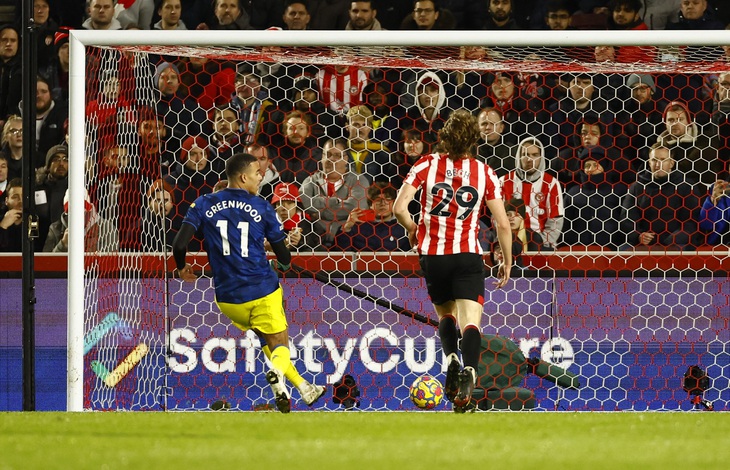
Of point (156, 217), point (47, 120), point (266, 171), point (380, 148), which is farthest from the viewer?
point (47, 120)

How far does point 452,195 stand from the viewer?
602cm

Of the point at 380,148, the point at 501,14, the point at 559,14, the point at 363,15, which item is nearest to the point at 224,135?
the point at 380,148

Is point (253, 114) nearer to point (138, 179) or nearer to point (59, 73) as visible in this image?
point (138, 179)

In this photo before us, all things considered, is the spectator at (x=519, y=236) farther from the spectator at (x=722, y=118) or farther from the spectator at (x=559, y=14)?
the spectator at (x=559, y=14)

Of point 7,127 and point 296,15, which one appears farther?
point 296,15

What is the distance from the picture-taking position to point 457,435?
4996 millimetres

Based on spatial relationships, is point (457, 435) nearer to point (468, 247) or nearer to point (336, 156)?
point (468, 247)

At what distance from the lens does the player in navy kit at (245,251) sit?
20.6 feet

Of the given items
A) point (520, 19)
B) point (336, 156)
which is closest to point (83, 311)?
point (336, 156)

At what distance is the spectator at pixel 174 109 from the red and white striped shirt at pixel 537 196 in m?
2.07

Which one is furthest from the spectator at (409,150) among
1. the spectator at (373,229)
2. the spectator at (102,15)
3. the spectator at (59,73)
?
the spectator at (102,15)

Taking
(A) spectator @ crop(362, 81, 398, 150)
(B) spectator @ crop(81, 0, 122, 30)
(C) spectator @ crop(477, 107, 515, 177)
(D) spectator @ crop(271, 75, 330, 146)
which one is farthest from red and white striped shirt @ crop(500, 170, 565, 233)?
(B) spectator @ crop(81, 0, 122, 30)

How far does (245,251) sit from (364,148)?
191 cm

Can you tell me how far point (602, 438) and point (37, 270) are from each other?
376cm
